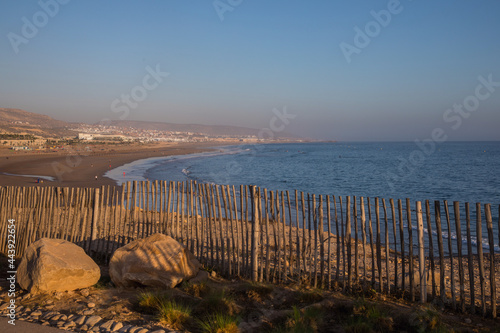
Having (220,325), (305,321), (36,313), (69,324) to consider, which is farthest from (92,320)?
(305,321)

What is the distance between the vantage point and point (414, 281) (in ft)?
18.6

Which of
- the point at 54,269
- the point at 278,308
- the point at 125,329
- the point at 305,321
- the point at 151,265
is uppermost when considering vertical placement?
the point at 54,269

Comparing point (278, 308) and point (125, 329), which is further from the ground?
point (125, 329)

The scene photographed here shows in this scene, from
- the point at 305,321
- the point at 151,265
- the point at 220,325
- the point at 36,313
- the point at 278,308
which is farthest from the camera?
the point at 151,265

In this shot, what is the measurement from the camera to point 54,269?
591 centimetres

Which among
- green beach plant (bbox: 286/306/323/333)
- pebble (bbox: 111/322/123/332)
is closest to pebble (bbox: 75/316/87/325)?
pebble (bbox: 111/322/123/332)

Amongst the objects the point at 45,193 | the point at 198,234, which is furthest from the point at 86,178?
the point at 198,234

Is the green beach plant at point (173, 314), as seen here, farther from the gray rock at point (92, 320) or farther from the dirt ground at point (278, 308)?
the gray rock at point (92, 320)

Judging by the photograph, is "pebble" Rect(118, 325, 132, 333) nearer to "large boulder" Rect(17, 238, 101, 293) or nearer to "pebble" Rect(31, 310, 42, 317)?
"pebble" Rect(31, 310, 42, 317)

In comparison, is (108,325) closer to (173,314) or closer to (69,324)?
(69,324)

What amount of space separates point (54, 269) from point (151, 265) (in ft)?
5.02

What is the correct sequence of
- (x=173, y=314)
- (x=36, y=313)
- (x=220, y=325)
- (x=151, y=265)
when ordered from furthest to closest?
(x=151, y=265), (x=36, y=313), (x=173, y=314), (x=220, y=325)

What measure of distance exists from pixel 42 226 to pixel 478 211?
29.4ft

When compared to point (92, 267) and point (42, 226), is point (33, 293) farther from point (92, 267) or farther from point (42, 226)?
point (42, 226)
